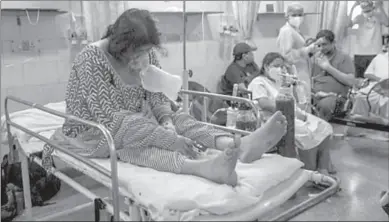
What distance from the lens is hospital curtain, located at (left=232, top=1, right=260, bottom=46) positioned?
552 cm

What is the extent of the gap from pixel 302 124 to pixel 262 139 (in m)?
1.66

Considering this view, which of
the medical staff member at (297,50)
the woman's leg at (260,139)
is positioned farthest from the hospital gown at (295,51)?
the woman's leg at (260,139)

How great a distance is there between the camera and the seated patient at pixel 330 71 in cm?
499

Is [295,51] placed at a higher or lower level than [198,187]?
higher

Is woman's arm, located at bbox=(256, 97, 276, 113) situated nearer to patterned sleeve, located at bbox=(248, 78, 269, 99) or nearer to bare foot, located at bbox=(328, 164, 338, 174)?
patterned sleeve, located at bbox=(248, 78, 269, 99)

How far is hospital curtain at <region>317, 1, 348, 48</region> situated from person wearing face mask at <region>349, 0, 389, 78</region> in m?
0.15

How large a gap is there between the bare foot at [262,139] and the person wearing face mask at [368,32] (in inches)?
144

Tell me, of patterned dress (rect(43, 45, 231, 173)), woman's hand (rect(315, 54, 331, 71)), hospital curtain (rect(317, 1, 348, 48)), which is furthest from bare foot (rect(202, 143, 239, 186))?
hospital curtain (rect(317, 1, 348, 48))

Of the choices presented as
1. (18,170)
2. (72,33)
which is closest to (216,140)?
(18,170)

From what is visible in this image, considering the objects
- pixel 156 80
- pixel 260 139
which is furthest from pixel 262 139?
pixel 156 80

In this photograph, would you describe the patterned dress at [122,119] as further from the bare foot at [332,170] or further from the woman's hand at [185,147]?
the bare foot at [332,170]

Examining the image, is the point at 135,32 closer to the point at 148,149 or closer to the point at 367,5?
the point at 148,149

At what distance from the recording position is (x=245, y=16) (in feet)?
18.2

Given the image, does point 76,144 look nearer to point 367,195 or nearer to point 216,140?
point 216,140
